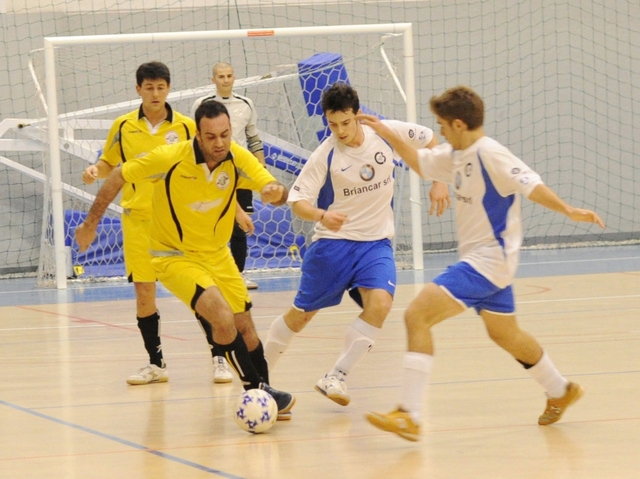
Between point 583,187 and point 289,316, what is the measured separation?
9943 millimetres

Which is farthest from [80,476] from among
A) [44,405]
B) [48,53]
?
[48,53]

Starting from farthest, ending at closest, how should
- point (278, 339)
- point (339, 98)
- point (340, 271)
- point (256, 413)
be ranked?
point (278, 339) → point (340, 271) → point (339, 98) → point (256, 413)

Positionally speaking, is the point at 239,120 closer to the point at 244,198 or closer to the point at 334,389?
the point at 244,198

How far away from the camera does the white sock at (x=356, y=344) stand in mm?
5191

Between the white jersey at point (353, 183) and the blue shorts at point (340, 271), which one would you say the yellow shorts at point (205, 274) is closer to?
the blue shorts at point (340, 271)

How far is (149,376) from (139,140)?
1313mm

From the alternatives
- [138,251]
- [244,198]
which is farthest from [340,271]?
[244,198]

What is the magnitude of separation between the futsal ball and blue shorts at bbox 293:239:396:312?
0.93m

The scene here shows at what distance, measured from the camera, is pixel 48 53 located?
11.1 metres

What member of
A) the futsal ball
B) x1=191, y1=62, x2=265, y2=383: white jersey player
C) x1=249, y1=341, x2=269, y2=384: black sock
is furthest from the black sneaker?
x1=191, y1=62, x2=265, y2=383: white jersey player

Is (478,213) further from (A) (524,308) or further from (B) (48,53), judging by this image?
(B) (48,53)

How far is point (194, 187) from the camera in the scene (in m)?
4.96

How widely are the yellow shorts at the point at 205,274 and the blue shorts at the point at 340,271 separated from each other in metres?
0.43

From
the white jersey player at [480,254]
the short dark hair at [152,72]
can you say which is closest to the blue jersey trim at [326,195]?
the white jersey player at [480,254]
